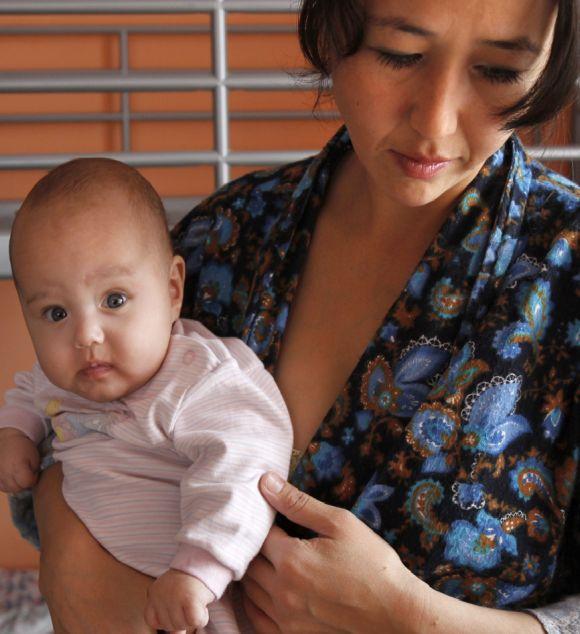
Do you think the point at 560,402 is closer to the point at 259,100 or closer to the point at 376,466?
the point at 376,466

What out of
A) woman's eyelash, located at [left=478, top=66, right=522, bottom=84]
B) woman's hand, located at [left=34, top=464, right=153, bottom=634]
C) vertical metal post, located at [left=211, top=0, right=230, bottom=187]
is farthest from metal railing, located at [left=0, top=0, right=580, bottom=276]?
woman's hand, located at [left=34, top=464, right=153, bottom=634]

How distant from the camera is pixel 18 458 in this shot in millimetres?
1515

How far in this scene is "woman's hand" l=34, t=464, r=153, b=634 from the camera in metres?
1.29

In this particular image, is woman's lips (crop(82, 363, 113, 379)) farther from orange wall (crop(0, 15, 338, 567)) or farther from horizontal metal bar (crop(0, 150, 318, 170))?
orange wall (crop(0, 15, 338, 567))

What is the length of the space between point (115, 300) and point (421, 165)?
44cm

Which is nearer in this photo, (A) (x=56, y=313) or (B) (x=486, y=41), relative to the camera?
(B) (x=486, y=41)

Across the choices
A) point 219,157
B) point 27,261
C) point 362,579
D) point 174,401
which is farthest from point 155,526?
point 219,157

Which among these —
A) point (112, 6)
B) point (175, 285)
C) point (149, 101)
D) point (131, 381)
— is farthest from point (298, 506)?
point (149, 101)

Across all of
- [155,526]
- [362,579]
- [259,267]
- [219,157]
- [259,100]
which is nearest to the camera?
[362,579]

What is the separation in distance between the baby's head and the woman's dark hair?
14.3 inches

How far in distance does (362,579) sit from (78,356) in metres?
0.47

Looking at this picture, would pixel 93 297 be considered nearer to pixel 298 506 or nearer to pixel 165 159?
pixel 298 506

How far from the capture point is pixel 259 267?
1527mm

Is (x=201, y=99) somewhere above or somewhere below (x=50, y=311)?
below
